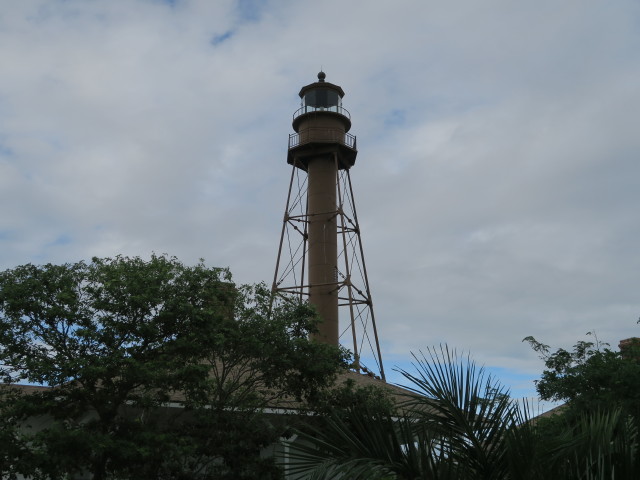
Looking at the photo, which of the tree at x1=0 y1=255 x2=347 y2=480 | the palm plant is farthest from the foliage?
the tree at x1=0 y1=255 x2=347 y2=480

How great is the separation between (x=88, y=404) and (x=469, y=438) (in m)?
9.47

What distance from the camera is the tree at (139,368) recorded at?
41.1 ft

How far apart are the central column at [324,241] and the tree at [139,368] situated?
12.2 metres

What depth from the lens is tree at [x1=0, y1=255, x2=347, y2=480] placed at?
12.5 meters

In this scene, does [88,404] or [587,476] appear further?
[88,404]

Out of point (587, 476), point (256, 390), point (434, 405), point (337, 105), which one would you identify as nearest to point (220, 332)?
point (256, 390)

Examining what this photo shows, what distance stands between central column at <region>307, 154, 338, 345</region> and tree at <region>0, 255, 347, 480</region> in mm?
12197

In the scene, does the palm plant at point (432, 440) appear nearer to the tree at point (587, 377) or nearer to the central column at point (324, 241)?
the tree at point (587, 377)

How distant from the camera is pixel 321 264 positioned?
28.5 metres

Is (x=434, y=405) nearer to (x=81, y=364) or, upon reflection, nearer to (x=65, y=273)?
(x=81, y=364)

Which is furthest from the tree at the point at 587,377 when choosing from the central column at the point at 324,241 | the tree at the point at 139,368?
the central column at the point at 324,241

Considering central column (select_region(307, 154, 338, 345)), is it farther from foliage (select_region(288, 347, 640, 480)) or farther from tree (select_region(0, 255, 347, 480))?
foliage (select_region(288, 347, 640, 480))

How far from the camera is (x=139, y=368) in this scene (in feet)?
41.5

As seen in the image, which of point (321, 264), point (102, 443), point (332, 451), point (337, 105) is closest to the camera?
point (332, 451)
